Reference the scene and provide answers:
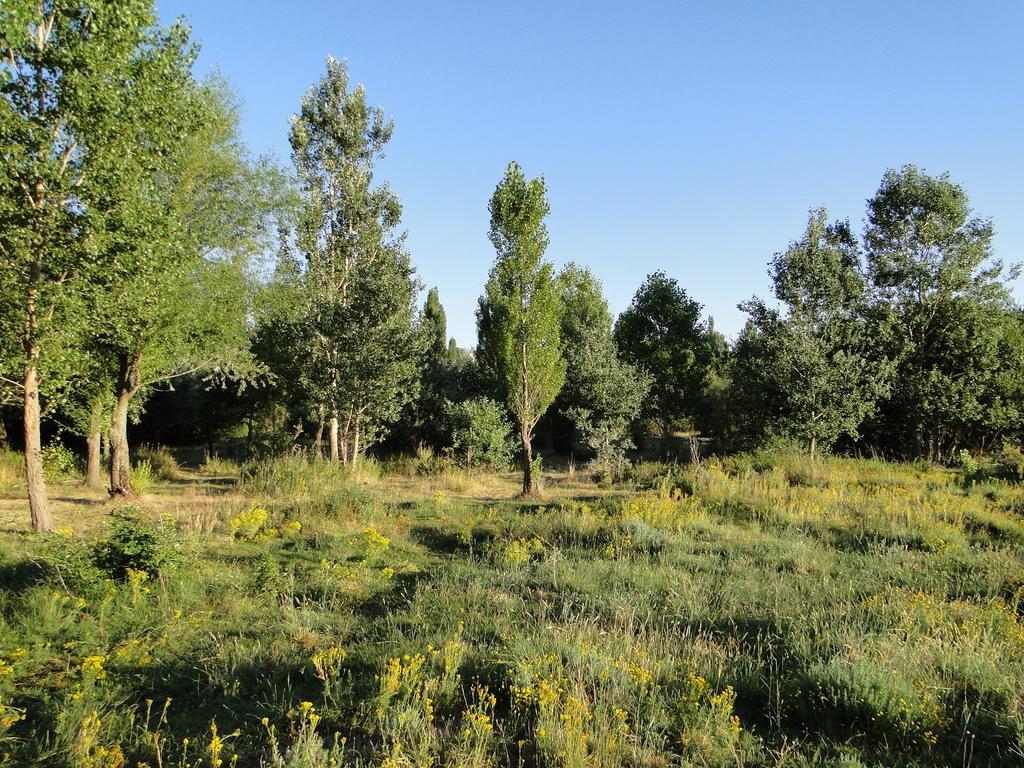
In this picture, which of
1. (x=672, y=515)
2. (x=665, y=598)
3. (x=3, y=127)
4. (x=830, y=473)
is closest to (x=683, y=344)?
(x=830, y=473)

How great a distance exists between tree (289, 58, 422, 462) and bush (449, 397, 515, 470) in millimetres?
3534

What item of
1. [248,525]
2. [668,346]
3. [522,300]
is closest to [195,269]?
[248,525]

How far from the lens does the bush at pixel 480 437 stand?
69.6 ft

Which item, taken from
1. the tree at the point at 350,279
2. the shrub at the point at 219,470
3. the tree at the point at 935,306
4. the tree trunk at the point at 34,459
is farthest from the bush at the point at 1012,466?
the shrub at the point at 219,470

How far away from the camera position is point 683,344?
30.9 metres

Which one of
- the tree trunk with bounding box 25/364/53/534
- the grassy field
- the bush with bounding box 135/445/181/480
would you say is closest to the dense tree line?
the tree trunk with bounding box 25/364/53/534

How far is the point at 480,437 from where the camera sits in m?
21.3

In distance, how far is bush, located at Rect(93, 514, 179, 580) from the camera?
6.13m

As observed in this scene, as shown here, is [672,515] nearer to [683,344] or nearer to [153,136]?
[153,136]

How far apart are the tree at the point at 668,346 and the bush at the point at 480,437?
38.5 feet

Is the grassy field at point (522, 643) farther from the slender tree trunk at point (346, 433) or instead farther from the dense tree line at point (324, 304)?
the slender tree trunk at point (346, 433)

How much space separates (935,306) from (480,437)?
731 inches

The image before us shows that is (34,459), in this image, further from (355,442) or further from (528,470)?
(528,470)

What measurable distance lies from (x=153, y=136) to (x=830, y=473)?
54.0 feet
